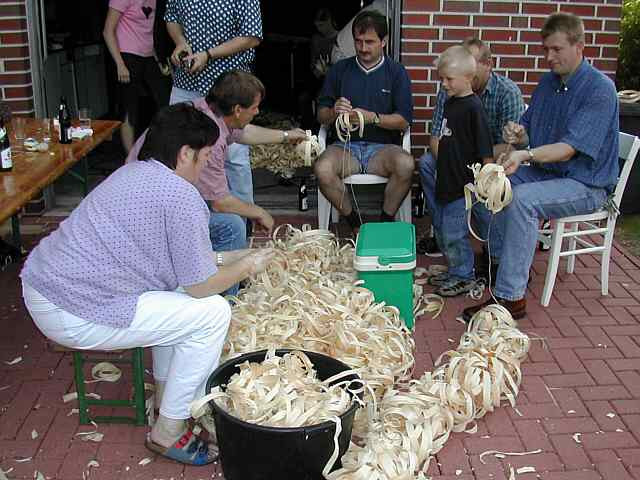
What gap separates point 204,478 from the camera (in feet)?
10.6

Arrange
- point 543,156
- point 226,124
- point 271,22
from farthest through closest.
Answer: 1. point 271,22
2. point 543,156
3. point 226,124

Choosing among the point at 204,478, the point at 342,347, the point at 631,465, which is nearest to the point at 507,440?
the point at 631,465

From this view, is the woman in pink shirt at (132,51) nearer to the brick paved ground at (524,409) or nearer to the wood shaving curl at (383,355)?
the brick paved ground at (524,409)

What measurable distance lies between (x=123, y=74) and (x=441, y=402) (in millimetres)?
4612

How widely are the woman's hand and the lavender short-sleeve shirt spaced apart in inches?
163

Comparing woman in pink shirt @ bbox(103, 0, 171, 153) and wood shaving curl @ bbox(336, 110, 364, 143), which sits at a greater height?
woman in pink shirt @ bbox(103, 0, 171, 153)

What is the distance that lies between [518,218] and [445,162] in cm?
60

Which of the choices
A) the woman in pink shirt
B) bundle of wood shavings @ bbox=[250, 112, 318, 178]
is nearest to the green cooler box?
bundle of wood shavings @ bbox=[250, 112, 318, 178]

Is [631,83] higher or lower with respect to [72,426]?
higher

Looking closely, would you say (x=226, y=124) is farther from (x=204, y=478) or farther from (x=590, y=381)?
(x=590, y=381)

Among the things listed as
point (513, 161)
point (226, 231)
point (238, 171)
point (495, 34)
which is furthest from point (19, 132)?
point (495, 34)

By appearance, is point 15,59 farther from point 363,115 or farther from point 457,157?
point 457,157

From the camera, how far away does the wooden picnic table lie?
3.60 meters

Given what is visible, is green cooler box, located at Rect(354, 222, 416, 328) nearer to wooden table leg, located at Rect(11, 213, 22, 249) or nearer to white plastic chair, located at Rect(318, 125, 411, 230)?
white plastic chair, located at Rect(318, 125, 411, 230)
